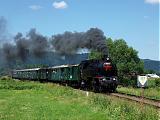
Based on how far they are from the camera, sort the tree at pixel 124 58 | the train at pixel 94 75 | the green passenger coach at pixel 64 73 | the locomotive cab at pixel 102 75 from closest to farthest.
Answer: the locomotive cab at pixel 102 75 → the train at pixel 94 75 → the green passenger coach at pixel 64 73 → the tree at pixel 124 58

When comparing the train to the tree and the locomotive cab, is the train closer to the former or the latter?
the locomotive cab

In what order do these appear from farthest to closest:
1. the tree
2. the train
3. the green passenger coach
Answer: the tree, the green passenger coach, the train

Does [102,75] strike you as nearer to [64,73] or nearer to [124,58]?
[64,73]

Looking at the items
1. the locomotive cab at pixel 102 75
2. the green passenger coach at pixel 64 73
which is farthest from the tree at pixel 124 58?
the locomotive cab at pixel 102 75

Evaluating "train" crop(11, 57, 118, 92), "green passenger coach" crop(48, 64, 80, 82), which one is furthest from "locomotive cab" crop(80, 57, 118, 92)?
"green passenger coach" crop(48, 64, 80, 82)

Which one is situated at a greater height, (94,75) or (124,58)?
(124,58)

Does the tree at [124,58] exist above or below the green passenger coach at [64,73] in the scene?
above

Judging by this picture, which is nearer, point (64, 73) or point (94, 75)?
→ point (94, 75)

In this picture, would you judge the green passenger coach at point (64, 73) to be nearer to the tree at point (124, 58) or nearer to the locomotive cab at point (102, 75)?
the locomotive cab at point (102, 75)

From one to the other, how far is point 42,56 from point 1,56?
50.9 feet

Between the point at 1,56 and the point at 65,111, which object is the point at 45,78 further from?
the point at 65,111

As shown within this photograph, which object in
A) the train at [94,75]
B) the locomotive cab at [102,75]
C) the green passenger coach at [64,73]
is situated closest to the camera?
the locomotive cab at [102,75]

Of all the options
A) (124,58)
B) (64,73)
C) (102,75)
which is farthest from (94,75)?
(124,58)

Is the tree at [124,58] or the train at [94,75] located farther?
the tree at [124,58]
